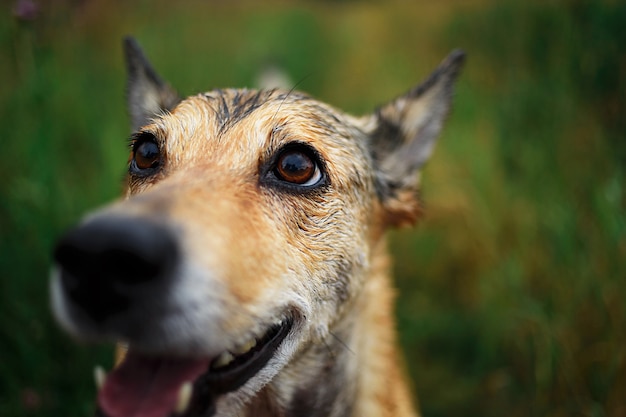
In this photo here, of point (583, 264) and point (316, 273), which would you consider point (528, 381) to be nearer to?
point (583, 264)

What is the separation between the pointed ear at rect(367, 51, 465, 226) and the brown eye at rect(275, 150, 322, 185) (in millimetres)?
726

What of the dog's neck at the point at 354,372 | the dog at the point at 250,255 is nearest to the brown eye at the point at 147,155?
the dog at the point at 250,255

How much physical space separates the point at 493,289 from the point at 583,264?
0.81 m

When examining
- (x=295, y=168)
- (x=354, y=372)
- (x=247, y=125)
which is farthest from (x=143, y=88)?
(x=354, y=372)

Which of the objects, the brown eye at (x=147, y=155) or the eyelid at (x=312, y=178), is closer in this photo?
the eyelid at (x=312, y=178)

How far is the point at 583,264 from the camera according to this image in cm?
366

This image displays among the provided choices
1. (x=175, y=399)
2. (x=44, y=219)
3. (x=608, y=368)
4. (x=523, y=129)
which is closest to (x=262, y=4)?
(x=523, y=129)

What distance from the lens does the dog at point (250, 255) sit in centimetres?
164

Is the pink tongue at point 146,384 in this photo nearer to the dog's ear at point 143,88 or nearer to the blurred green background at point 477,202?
the blurred green background at point 477,202

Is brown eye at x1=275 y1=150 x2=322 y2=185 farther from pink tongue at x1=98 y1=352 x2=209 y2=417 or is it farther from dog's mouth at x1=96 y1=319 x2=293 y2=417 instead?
pink tongue at x1=98 y1=352 x2=209 y2=417

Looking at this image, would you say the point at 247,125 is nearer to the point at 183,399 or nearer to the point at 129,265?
the point at 129,265

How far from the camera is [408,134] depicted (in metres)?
3.25

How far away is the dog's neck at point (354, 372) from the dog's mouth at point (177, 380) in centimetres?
41

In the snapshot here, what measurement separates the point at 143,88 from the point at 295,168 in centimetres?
139
